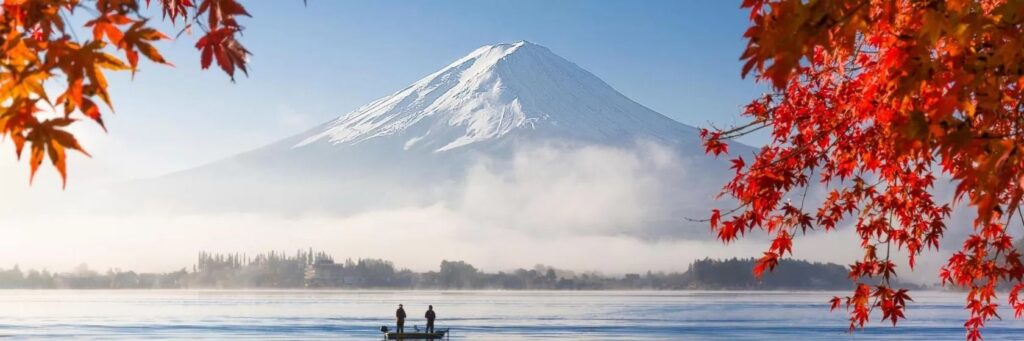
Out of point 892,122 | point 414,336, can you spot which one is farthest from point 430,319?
point 892,122

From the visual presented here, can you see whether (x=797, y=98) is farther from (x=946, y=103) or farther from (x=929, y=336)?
(x=929, y=336)

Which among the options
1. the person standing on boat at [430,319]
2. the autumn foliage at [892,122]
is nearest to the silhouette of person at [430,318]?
the person standing on boat at [430,319]

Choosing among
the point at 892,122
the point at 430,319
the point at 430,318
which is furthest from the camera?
the point at 430,319

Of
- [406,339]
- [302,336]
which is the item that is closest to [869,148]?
[406,339]

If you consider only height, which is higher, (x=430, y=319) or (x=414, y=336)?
(x=430, y=319)

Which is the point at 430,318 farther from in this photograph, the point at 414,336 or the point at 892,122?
the point at 892,122

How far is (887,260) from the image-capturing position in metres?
9.41

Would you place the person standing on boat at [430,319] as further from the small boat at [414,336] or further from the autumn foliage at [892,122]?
the autumn foliage at [892,122]

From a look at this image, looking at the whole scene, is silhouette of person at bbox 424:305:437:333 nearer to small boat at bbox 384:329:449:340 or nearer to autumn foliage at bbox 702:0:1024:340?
small boat at bbox 384:329:449:340

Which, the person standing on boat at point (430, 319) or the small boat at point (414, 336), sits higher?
the person standing on boat at point (430, 319)

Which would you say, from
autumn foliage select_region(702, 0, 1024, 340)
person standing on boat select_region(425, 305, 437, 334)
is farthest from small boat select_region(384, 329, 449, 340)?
autumn foliage select_region(702, 0, 1024, 340)

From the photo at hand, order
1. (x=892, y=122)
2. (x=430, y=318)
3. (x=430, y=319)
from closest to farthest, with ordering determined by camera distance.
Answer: (x=892, y=122) < (x=430, y=318) < (x=430, y=319)

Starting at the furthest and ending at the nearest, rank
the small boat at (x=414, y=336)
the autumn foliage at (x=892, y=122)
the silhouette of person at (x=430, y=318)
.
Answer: the silhouette of person at (x=430, y=318)
the small boat at (x=414, y=336)
the autumn foliage at (x=892, y=122)

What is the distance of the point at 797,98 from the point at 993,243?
2.06 metres
